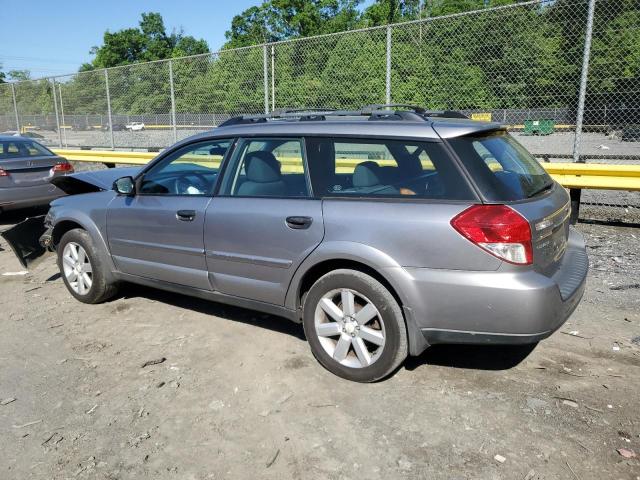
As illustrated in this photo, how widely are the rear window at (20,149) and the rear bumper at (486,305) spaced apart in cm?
816

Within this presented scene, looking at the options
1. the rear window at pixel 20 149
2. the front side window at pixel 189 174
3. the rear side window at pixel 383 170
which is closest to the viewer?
the rear side window at pixel 383 170

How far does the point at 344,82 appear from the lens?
9.08m

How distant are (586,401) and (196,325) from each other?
9.73 feet

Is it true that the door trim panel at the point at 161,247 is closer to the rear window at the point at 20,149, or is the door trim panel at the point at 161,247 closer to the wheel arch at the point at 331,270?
the wheel arch at the point at 331,270

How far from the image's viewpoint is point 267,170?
3.99 meters

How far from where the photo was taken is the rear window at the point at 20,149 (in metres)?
8.87

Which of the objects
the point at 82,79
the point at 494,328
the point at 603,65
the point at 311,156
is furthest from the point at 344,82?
the point at 82,79

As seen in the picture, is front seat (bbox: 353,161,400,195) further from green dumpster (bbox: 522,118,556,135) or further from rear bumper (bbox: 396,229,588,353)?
green dumpster (bbox: 522,118,556,135)

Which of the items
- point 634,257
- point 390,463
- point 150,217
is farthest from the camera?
point 634,257

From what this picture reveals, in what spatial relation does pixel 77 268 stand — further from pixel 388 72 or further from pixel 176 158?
pixel 388 72

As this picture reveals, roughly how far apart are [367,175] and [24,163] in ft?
24.0

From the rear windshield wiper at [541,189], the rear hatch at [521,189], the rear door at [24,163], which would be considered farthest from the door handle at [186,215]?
the rear door at [24,163]

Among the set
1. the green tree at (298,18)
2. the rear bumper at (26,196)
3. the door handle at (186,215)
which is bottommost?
A: the rear bumper at (26,196)

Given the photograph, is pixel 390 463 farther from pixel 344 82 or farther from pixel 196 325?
pixel 344 82
